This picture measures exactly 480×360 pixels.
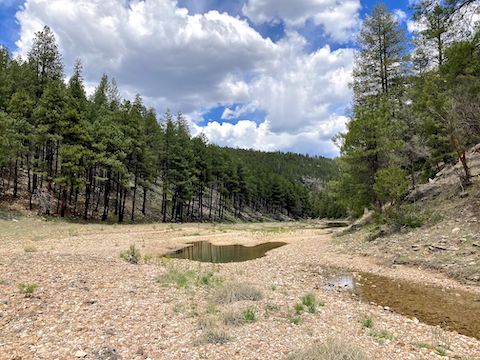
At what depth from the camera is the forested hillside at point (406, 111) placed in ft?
56.3

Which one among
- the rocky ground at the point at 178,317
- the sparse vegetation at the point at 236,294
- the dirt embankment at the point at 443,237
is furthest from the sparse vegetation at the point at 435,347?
the dirt embankment at the point at 443,237

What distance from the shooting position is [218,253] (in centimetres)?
2639

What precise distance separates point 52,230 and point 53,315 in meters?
A: 24.2

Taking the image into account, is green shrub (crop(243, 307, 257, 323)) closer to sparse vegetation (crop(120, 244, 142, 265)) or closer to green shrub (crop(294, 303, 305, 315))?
green shrub (crop(294, 303, 305, 315))

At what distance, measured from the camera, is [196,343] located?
25.3 feet

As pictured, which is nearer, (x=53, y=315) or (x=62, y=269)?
(x=53, y=315)

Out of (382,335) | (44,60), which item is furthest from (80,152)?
(382,335)

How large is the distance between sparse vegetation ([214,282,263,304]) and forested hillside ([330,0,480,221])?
1148 centimetres

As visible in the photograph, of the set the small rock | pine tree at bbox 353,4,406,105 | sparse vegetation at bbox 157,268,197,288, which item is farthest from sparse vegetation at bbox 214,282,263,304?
pine tree at bbox 353,4,406,105

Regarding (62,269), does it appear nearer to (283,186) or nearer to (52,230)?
(52,230)

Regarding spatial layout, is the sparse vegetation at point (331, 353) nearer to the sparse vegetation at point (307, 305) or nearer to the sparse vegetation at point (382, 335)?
the sparse vegetation at point (382, 335)

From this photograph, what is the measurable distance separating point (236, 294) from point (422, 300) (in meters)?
6.61

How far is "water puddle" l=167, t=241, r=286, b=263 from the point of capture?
77.2 ft

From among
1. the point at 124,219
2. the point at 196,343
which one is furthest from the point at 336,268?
the point at 124,219
